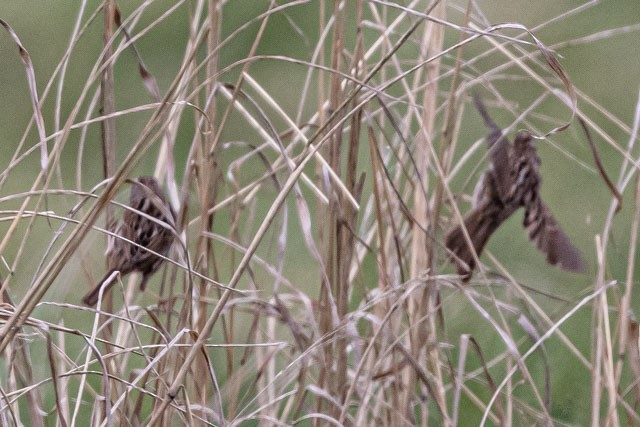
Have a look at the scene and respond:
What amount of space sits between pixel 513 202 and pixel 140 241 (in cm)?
42

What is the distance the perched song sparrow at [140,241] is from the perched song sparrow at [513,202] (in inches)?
13.1

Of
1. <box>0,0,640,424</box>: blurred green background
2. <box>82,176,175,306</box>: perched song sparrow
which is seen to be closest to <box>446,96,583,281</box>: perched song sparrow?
<box>82,176,175,306</box>: perched song sparrow

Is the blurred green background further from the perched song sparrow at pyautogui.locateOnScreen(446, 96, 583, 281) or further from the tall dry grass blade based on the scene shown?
the tall dry grass blade

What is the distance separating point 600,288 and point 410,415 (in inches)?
10.0

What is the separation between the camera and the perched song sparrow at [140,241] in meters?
1.06

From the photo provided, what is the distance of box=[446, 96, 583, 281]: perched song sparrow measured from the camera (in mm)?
1219

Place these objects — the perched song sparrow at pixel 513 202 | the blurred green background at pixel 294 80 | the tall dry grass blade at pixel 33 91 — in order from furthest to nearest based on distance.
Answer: the blurred green background at pixel 294 80 → the perched song sparrow at pixel 513 202 → the tall dry grass blade at pixel 33 91

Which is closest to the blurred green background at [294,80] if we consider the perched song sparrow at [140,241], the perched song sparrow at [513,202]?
the perched song sparrow at [513,202]

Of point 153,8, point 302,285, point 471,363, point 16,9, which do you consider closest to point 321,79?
point 471,363

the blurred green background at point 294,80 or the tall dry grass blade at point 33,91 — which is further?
the blurred green background at point 294,80

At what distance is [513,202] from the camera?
48.1 inches

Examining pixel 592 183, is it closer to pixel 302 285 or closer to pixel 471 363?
pixel 302 285

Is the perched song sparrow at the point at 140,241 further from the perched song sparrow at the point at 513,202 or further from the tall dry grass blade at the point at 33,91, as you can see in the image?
the perched song sparrow at the point at 513,202

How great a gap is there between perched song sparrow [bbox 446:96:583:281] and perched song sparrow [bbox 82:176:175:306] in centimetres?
33
